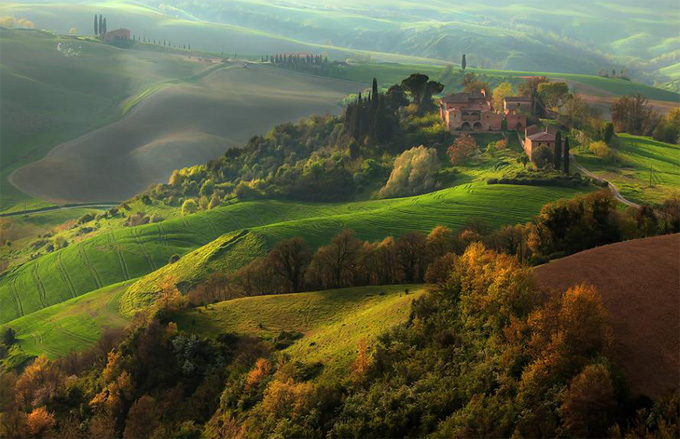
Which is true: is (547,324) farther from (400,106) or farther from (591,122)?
(400,106)

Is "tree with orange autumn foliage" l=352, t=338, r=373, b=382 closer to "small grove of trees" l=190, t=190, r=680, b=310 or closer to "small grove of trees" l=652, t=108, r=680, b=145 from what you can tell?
"small grove of trees" l=190, t=190, r=680, b=310

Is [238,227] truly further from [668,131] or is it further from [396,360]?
[668,131]

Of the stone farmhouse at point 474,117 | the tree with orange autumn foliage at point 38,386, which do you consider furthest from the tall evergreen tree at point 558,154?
the tree with orange autumn foliage at point 38,386

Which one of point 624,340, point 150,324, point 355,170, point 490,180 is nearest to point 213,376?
point 150,324

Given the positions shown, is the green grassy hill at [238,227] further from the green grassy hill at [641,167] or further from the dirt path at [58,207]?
the dirt path at [58,207]

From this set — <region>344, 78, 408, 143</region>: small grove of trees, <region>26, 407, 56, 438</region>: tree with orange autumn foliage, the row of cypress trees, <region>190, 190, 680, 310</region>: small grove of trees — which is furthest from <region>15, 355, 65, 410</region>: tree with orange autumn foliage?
the row of cypress trees

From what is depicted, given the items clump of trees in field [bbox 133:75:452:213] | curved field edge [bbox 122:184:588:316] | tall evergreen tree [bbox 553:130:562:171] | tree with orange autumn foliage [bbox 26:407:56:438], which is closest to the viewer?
tree with orange autumn foliage [bbox 26:407:56:438]

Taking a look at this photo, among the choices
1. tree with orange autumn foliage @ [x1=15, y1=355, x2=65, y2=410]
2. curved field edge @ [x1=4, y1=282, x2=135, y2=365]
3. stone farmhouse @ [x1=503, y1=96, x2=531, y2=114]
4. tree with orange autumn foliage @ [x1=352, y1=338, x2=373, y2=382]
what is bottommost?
curved field edge @ [x1=4, y1=282, x2=135, y2=365]
